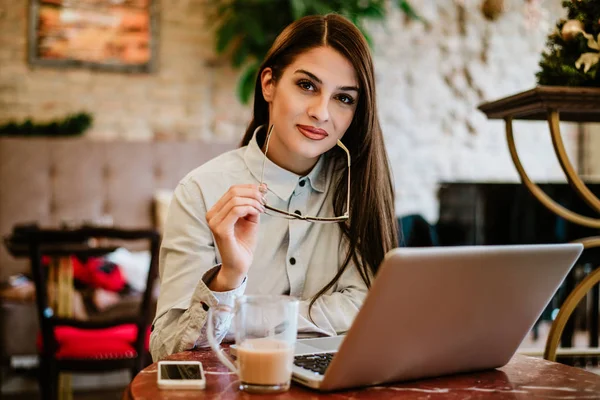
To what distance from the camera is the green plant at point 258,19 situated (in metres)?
4.28

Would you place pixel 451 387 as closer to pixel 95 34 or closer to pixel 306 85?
pixel 306 85

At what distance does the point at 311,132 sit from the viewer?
1386 millimetres

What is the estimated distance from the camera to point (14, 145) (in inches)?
159

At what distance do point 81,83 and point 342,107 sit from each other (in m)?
3.41

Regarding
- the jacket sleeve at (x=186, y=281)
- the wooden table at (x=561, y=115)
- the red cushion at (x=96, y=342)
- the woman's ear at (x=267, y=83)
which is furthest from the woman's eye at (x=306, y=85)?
the red cushion at (x=96, y=342)

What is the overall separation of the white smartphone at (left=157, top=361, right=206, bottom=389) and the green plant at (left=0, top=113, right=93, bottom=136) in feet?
12.0

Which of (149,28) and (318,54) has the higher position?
(149,28)

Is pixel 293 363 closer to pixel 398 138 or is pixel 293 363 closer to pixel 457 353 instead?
pixel 457 353

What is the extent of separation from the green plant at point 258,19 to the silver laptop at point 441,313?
3454mm

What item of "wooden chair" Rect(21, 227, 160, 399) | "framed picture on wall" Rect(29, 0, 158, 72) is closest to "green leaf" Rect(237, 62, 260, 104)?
"framed picture on wall" Rect(29, 0, 158, 72)

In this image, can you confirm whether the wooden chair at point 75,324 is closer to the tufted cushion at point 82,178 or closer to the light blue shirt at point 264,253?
the light blue shirt at point 264,253

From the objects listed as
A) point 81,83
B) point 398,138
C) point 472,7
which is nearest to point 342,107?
point 81,83

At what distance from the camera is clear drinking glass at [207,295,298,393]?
0.84 meters

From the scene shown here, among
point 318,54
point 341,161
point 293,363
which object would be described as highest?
point 318,54
